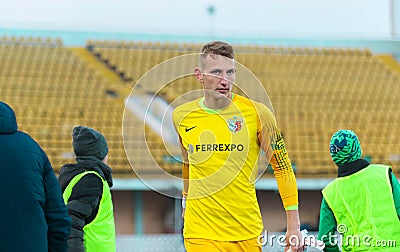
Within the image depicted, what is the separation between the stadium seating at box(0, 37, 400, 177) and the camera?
52.3ft

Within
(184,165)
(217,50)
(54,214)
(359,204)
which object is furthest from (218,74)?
(359,204)

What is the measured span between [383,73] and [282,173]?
58.2 feet

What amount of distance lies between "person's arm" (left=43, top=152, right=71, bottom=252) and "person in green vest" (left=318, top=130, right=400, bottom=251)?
2315 millimetres

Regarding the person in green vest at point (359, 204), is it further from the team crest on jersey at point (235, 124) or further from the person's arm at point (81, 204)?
the person's arm at point (81, 204)

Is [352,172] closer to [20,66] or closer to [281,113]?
[281,113]

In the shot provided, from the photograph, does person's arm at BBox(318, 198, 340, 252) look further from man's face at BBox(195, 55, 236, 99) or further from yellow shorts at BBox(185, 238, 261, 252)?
man's face at BBox(195, 55, 236, 99)

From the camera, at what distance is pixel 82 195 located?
4391 millimetres

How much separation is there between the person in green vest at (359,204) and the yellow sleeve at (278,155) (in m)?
0.92

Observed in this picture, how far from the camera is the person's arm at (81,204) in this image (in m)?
4.33

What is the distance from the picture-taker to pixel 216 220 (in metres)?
4.12

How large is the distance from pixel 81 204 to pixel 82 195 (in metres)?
0.07

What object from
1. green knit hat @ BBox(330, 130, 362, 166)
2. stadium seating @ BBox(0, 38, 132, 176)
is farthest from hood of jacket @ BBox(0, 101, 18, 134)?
stadium seating @ BBox(0, 38, 132, 176)

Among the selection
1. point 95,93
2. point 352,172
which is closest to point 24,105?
point 95,93

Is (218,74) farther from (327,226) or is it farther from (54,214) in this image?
(327,226)
